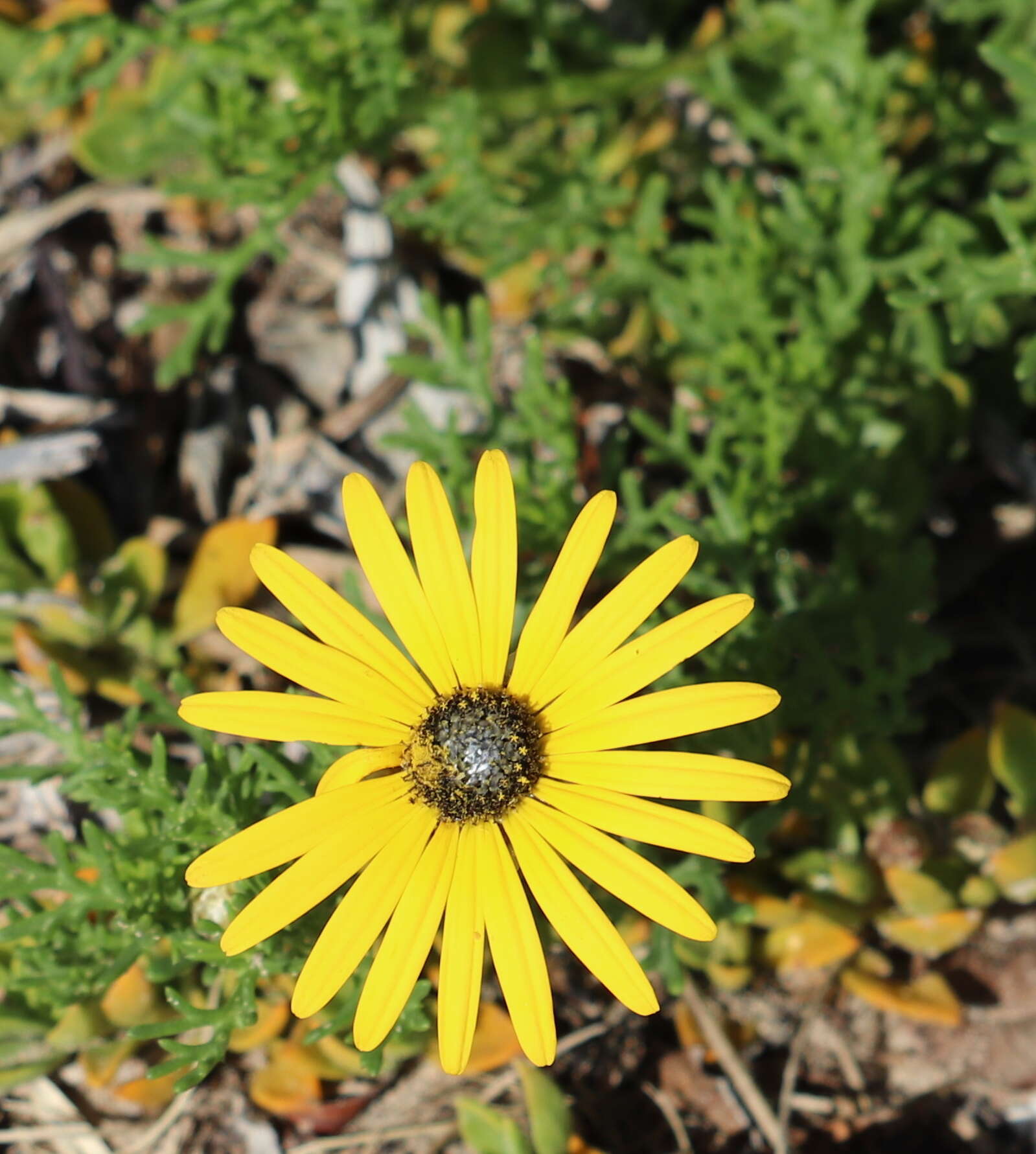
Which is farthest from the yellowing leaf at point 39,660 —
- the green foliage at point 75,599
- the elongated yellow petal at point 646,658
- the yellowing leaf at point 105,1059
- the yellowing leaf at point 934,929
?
the yellowing leaf at point 934,929

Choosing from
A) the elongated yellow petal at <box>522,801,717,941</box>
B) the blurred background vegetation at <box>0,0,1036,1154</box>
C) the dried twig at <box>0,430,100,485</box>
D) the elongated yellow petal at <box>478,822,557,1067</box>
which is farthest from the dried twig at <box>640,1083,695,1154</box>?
the dried twig at <box>0,430,100,485</box>

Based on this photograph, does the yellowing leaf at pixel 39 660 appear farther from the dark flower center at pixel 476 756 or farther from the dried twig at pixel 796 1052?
the dried twig at pixel 796 1052

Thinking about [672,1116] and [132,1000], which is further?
[672,1116]

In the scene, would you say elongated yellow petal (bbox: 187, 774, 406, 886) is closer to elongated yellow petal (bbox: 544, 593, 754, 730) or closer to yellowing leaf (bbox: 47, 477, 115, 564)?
elongated yellow petal (bbox: 544, 593, 754, 730)

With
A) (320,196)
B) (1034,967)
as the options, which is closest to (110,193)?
(320,196)

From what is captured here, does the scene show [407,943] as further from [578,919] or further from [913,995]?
[913,995]

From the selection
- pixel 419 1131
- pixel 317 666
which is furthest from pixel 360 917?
pixel 419 1131
